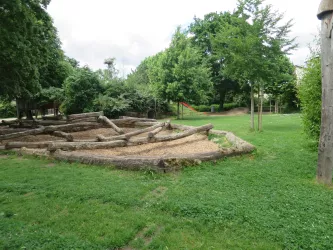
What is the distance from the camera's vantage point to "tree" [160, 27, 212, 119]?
21953 millimetres

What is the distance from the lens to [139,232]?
3244 mm

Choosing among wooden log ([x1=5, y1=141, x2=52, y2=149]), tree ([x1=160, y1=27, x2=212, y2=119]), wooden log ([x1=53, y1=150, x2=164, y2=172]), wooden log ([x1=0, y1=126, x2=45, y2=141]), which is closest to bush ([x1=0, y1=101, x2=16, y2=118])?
tree ([x1=160, y1=27, x2=212, y2=119])

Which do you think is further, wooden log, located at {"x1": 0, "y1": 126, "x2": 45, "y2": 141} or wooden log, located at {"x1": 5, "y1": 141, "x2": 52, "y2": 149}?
wooden log, located at {"x1": 0, "y1": 126, "x2": 45, "y2": 141}

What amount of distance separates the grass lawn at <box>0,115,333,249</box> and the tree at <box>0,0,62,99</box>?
5.43m

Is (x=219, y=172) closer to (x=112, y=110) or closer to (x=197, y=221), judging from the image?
(x=197, y=221)

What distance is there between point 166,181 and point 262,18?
35.2 ft

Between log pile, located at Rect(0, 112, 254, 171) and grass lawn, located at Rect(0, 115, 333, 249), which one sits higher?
log pile, located at Rect(0, 112, 254, 171)

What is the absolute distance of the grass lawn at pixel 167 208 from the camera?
3004mm

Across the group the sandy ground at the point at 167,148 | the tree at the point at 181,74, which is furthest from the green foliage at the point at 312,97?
the tree at the point at 181,74

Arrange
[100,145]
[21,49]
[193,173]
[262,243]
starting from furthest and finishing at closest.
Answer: [21,49] < [100,145] < [193,173] < [262,243]

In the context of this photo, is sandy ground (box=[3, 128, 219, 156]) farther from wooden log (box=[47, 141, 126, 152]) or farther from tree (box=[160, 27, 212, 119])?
tree (box=[160, 27, 212, 119])

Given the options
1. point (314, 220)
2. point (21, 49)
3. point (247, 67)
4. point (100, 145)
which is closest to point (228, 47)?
point (247, 67)

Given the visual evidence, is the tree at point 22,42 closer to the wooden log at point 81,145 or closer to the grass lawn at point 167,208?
the wooden log at point 81,145

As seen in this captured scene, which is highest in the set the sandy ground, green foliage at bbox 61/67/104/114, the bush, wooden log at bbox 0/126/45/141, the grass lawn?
green foliage at bbox 61/67/104/114
